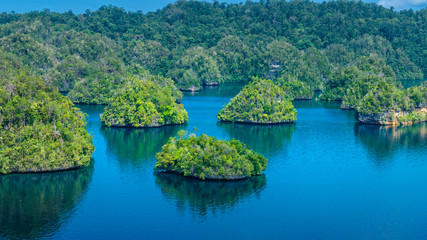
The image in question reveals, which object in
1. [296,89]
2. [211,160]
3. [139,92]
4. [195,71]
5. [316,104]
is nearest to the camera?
[211,160]

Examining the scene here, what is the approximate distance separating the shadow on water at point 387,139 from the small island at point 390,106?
187cm

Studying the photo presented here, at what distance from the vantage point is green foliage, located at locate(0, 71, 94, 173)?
62.4 metres

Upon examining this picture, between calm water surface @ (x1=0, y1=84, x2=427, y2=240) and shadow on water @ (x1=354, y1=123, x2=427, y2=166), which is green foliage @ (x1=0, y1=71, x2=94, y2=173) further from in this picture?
shadow on water @ (x1=354, y1=123, x2=427, y2=166)

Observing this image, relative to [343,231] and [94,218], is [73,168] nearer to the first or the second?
[94,218]

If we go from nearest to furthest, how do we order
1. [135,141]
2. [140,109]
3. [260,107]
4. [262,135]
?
[135,141] < [262,135] < [140,109] < [260,107]

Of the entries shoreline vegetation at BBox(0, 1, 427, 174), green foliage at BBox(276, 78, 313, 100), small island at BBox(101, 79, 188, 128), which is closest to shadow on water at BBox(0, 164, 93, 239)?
shoreline vegetation at BBox(0, 1, 427, 174)

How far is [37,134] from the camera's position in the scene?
63.6m

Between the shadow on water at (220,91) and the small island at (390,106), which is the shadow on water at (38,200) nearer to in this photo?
the small island at (390,106)

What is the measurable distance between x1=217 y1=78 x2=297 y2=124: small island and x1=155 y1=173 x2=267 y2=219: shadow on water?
3404 centimetres

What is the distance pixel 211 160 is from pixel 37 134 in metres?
20.5

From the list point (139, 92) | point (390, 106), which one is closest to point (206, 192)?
point (139, 92)

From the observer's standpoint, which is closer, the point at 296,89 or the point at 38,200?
the point at 38,200

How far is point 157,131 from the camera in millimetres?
91750

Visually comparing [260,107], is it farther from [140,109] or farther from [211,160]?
[211,160]
